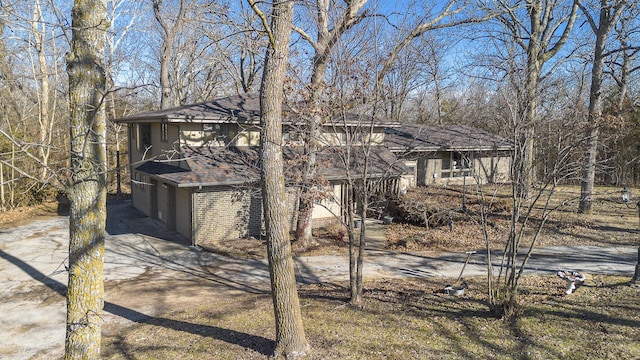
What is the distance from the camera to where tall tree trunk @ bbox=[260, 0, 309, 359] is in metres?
5.84

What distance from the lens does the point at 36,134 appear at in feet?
70.7

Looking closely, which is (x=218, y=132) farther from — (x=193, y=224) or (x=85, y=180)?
(x=85, y=180)

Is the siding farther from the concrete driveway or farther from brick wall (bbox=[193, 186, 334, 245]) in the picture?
brick wall (bbox=[193, 186, 334, 245])

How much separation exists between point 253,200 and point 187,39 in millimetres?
17775

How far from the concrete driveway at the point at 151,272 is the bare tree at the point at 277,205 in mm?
3743

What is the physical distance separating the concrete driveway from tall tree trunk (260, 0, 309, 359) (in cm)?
374

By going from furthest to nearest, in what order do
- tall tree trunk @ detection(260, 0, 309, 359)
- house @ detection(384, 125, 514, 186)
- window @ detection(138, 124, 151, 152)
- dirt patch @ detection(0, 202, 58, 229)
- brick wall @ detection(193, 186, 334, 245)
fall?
house @ detection(384, 125, 514, 186), window @ detection(138, 124, 151, 152), dirt patch @ detection(0, 202, 58, 229), brick wall @ detection(193, 186, 334, 245), tall tree trunk @ detection(260, 0, 309, 359)

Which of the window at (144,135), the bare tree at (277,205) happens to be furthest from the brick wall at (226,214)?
the bare tree at (277,205)

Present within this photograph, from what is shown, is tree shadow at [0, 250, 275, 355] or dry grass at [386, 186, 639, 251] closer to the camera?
tree shadow at [0, 250, 275, 355]

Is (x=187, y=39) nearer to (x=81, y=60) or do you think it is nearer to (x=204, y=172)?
(x=204, y=172)

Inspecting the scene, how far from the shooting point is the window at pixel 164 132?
15.9 metres

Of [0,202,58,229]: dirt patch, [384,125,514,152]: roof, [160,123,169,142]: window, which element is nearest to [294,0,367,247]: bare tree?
[160,123,169,142]: window

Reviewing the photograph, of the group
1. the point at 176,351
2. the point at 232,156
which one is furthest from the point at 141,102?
the point at 176,351

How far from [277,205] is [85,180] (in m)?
2.45
